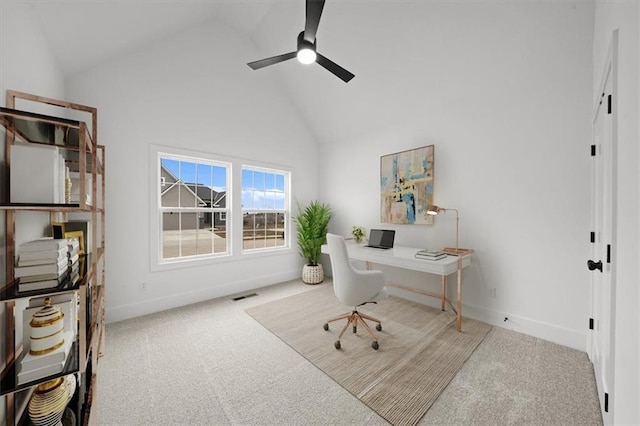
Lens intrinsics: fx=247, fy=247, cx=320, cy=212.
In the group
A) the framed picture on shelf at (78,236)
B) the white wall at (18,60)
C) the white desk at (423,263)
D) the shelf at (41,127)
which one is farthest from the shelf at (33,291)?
the white desk at (423,263)

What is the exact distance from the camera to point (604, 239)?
1560mm

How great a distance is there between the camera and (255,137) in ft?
13.2

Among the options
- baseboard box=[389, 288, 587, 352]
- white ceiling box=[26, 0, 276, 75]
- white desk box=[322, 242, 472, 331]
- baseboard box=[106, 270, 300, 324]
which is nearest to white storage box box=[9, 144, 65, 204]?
white ceiling box=[26, 0, 276, 75]

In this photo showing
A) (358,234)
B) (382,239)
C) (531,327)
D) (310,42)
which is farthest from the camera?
(358,234)

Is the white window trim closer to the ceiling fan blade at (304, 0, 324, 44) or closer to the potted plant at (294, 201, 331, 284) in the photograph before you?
the potted plant at (294, 201, 331, 284)

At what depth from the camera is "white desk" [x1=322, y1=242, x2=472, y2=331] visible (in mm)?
2551

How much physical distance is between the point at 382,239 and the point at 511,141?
6.07ft

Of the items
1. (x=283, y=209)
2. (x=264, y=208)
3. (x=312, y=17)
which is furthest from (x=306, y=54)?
(x=283, y=209)

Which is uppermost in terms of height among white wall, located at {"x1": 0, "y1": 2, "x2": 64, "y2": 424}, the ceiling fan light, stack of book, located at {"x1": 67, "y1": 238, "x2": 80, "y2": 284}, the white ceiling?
the white ceiling

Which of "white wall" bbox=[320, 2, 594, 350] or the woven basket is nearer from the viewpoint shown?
"white wall" bbox=[320, 2, 594, 350]

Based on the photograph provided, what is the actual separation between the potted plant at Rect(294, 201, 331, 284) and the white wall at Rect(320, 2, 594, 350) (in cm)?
166

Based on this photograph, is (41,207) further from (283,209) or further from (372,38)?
(283,209)

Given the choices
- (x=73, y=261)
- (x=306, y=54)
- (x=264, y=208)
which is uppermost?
(x=306, y=54)

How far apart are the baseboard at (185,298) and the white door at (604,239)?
376cm
